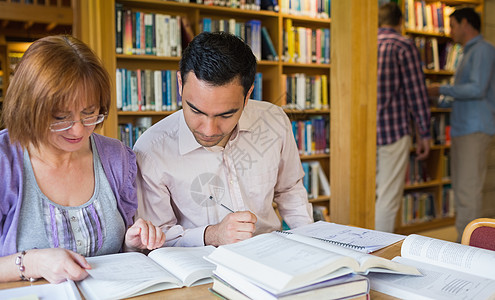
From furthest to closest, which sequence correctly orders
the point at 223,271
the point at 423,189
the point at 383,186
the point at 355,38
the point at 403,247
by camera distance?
the point at 423,189 < the point at 383,186 < the point at 355,38 < the point at 403,247 < the point at 223,271

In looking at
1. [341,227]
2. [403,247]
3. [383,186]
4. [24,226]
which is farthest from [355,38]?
[24,226]

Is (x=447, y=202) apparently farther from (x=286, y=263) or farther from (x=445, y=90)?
(x=286, y=263)

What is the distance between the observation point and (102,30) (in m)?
2.79

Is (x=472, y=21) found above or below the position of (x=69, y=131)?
above

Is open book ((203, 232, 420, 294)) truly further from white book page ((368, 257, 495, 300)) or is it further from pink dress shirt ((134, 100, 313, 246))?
pink dress shirt ((134, 100, 313, 246))

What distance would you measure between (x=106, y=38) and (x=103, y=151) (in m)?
1.65

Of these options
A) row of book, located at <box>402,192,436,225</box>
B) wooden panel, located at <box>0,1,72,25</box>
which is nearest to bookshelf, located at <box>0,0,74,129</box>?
wooden panel, located at <box>0,1,72,25</box>

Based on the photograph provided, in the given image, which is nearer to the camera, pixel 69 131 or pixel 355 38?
pixel 69 131

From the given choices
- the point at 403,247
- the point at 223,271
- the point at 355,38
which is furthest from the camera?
the point at 355,38

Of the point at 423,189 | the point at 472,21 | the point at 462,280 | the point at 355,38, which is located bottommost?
the point at 423,189

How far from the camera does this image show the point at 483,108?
3.45 meters

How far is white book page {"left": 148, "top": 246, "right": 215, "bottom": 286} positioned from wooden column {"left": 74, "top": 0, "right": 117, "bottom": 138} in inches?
69.5

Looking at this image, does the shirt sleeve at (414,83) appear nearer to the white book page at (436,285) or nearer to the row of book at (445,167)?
the row of book at (445,167)

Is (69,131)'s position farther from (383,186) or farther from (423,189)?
(423,189)
